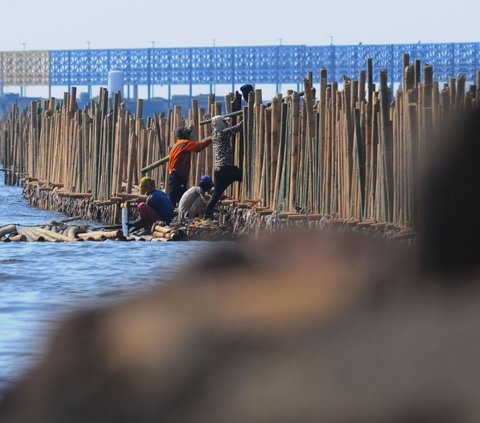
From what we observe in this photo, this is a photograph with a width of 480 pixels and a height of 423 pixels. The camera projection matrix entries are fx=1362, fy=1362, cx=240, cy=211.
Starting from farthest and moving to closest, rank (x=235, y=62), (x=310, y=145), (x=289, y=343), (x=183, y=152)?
(x=235, y=62) < (x=183, y=152) < (x=310, y=145) < (x=289, y=343)

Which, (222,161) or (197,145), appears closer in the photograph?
(222,161)

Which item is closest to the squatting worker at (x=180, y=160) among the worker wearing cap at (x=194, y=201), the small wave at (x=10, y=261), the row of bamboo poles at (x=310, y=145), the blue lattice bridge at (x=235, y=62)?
the row of bamboo poles at (x=310, y=145)

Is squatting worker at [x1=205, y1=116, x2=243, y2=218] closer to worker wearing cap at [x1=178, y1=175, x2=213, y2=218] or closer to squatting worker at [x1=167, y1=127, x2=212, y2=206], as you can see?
worker wearing cap at [x1=178, y1=175, x2=213, y2=218]

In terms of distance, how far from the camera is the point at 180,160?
17609 mm

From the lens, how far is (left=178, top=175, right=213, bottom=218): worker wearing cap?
660 inches

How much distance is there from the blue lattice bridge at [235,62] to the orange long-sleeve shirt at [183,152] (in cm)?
8861

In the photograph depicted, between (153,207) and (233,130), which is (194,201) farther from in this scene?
(233,130)

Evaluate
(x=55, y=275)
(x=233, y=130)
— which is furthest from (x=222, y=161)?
(x=55, y=275)

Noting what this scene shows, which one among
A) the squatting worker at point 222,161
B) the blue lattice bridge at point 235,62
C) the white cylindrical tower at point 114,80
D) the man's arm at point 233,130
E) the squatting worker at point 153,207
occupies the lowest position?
the squatting worker at point 153,207

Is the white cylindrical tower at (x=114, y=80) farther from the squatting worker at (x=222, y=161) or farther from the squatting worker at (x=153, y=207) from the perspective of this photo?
the squatting worker at (x=153, y=207)

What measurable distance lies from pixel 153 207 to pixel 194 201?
1.75 feet

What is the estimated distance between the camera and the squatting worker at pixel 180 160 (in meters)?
17.6

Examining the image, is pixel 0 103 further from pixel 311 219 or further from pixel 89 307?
pixel 89 307

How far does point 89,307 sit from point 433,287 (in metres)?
0.33
